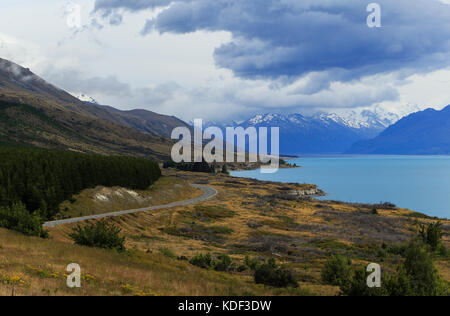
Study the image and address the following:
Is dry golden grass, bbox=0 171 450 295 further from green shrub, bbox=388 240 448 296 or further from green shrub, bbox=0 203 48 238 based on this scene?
green shrub, bbox=388 240 448 296

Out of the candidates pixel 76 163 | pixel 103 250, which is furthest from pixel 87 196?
pixel 103 250

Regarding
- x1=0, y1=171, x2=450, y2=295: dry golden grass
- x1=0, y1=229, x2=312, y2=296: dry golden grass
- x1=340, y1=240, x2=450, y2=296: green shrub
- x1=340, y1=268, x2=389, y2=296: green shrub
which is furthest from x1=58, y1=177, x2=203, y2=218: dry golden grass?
x1=340, y1=240, x2=450, y2=296: green shrub

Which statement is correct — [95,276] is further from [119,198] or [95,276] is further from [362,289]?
[119,198]

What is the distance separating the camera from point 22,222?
1219 inches

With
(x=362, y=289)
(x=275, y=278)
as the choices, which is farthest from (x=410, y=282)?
(x=275, y=278)

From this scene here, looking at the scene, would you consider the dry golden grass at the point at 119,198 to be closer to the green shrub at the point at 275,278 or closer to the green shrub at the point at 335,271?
the green shrub at the point at 275,278

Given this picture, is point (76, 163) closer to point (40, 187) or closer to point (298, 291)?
point (40, 187)

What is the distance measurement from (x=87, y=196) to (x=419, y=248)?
57.3 meters

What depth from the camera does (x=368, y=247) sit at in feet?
154

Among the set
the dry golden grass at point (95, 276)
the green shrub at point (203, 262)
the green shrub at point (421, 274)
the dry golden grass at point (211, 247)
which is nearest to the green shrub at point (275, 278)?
the dry golden grass at point (211, 247)

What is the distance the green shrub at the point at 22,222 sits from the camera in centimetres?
3050

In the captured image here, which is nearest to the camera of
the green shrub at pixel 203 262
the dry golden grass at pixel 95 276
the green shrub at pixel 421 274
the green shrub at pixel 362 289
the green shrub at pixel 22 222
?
the dry golden grass at pixel 95 276

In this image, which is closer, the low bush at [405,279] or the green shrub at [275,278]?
the low bush at [405,279]

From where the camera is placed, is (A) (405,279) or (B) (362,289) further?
(A) (405,279)
